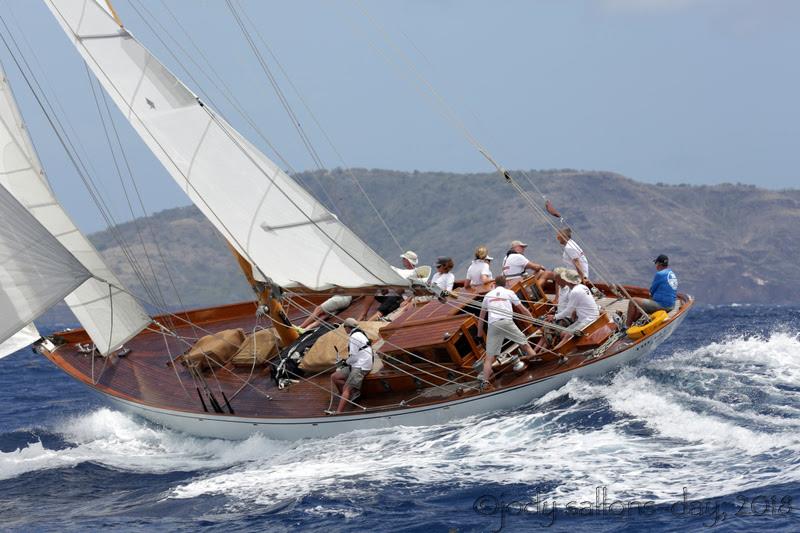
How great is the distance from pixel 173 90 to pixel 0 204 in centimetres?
225

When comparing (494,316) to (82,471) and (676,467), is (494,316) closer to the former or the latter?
(676,467)

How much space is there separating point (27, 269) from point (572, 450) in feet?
20.4

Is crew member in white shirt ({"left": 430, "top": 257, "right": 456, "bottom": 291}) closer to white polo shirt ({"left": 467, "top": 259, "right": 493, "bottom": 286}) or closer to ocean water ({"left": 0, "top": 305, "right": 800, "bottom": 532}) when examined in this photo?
white polo shirt ({"left": 467, "top": 259, "right": 493, "bottom": 286})

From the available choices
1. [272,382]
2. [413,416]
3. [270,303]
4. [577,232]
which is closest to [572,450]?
[413,416]

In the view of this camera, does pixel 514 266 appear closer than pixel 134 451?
No

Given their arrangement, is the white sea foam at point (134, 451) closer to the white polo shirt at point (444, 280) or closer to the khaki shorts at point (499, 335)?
the khaki shorts at point (499, 335)

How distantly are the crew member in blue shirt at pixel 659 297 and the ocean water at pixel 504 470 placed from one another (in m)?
0.68

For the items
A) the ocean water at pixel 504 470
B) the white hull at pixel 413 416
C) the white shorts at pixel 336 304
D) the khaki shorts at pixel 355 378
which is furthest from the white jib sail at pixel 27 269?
the white shorts at pixel 336 304

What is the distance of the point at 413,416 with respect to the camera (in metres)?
12.3

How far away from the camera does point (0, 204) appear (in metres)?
12.1

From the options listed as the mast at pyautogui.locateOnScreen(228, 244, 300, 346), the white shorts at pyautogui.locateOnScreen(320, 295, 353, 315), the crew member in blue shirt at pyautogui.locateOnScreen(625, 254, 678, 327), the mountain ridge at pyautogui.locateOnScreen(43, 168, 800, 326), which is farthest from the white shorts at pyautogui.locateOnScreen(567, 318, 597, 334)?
the mountain ridge at pyautogui.locateOnScreen(43, 168, 800, 326)

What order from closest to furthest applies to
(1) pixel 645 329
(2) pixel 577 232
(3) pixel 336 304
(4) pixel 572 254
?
(1) pixel 645 329
(4) pixel 572 254
(3) pixel 336 304
(2) pixel 577 232

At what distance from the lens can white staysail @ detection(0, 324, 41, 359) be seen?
574 inches

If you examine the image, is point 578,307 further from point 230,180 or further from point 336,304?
point 336,304
